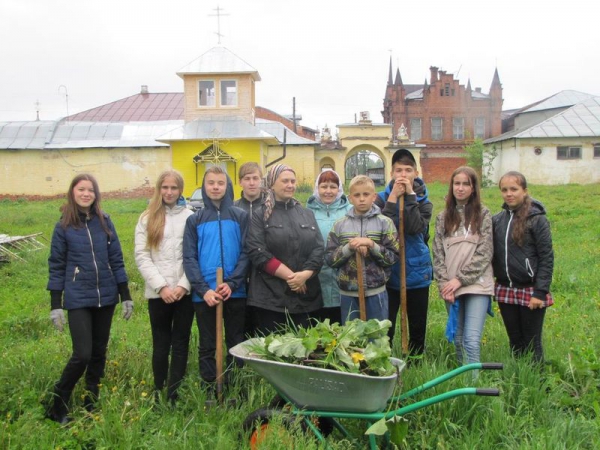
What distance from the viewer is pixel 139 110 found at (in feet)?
125

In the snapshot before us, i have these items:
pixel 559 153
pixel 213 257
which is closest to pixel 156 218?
pixel 213 257

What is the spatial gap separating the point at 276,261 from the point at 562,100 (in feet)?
136

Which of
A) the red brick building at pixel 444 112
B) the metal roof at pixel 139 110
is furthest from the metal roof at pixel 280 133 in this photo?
the red brick building at pixel 444 112

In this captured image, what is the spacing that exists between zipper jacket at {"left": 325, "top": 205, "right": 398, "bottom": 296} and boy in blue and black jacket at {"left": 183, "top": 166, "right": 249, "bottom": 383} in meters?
0.71

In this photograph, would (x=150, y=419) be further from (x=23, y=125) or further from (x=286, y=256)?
(x=23, y=125)

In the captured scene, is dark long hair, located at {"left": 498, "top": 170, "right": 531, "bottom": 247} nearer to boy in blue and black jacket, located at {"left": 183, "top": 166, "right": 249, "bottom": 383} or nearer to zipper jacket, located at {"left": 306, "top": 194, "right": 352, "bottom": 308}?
zipper jacket, located at {"left": 306, "top": 194, "right": 352, "bottom": 308}

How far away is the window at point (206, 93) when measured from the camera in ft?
82.1

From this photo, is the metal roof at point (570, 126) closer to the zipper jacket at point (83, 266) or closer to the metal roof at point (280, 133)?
the metal roof at point (280, 133)

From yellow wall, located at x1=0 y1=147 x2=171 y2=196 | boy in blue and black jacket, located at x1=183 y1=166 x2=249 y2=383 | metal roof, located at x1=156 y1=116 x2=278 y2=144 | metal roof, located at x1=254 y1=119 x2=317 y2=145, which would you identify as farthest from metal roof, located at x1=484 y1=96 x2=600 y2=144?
boy in blue and black jacket, located at x1=183 y1=166 x2=249 y2=383

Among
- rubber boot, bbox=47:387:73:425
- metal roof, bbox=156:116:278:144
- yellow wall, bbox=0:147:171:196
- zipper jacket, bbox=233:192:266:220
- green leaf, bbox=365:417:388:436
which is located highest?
metal roof, bbox=156:116:278:144

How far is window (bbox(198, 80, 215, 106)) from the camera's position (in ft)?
82.1

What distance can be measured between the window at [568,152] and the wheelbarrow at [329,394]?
31.1 meters

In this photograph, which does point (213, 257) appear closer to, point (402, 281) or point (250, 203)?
point (250, 203)

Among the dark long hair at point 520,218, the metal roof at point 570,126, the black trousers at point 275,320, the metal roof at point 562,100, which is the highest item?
the metal roof at point 562,100
